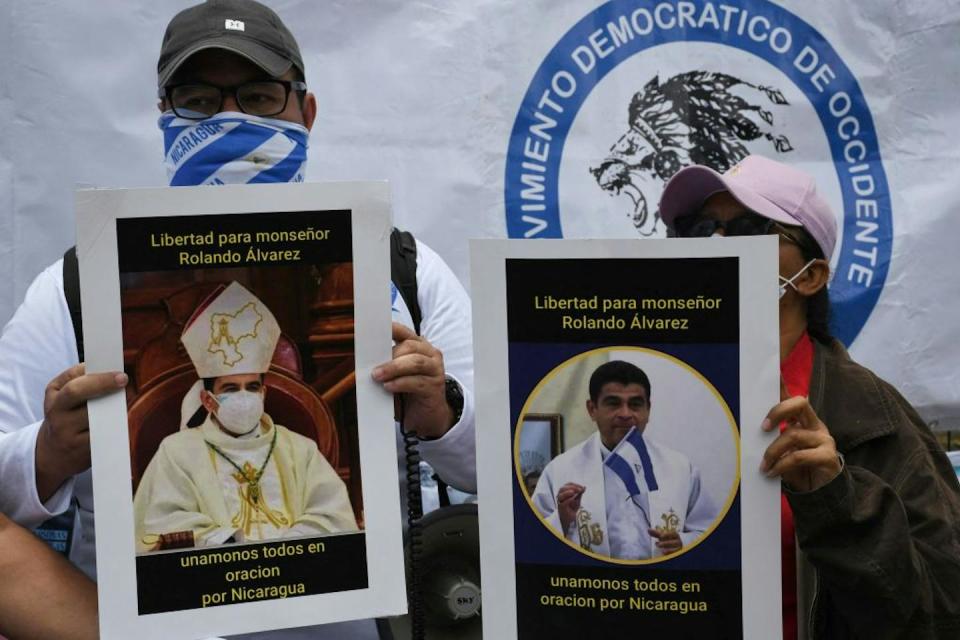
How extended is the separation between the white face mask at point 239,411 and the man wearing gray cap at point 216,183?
0.19 m

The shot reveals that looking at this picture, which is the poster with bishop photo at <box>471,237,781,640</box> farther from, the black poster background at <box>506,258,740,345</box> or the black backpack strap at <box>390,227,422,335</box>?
the black backpack strap at <box>390,227,422,335</box>

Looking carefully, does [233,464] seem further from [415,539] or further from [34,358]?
[34,358]

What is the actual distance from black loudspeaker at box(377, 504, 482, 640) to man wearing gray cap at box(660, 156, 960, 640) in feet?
1.89

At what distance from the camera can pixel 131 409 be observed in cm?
139

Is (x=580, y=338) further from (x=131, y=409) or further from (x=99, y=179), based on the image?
(x=99, y=179)

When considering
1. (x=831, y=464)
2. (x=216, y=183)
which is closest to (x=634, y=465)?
(x=831, y=464)

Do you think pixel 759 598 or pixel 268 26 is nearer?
pixel 759 598

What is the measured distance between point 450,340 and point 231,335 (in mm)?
592

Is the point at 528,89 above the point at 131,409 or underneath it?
above

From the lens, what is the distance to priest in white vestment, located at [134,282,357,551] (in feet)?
4.58

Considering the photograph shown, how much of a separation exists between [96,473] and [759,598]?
90cm

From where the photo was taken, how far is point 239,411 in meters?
1.41

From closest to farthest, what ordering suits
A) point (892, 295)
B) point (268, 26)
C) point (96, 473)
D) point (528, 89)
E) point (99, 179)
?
point (96, 473)
point (268, 26)
point (99, 179)
point (528, 89)
point (892, 295)

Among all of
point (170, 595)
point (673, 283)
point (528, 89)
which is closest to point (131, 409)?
point (170, 595)
